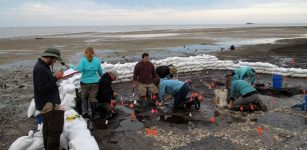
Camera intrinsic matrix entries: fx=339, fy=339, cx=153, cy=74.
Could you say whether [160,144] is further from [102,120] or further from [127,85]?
[127,85]

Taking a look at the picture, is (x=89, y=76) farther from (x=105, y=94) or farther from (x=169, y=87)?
(x=169, y=87)

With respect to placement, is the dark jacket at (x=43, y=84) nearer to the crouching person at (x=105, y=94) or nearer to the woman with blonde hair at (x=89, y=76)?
the woman with blonde hair at (x=89, y=76)

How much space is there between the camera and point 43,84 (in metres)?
4.68

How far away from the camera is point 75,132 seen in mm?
5621

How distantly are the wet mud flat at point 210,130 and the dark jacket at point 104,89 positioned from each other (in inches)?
20.7

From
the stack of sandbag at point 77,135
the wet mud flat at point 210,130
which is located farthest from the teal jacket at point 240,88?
the stack of sandbag at point 77,135

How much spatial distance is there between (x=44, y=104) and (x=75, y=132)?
0.93 metres

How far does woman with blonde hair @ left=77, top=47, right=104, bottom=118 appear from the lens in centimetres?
757

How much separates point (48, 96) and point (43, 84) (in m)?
0.28

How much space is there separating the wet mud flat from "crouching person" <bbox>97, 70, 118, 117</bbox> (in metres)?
0.31

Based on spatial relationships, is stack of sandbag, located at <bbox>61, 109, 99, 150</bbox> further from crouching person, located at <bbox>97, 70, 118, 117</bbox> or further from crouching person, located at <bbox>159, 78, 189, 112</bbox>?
crouching person, located at <bbox>159, 78, 189, 112</bbox>

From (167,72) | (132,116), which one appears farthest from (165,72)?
(132,116)

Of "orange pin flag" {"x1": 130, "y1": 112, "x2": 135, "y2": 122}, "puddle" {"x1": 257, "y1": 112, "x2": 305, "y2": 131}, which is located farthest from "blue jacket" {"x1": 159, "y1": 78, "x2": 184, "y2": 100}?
"puddle" {"x1": 257, "y1": 112, "x2": 305, "y2": 131}

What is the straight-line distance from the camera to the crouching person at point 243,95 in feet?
26.5
